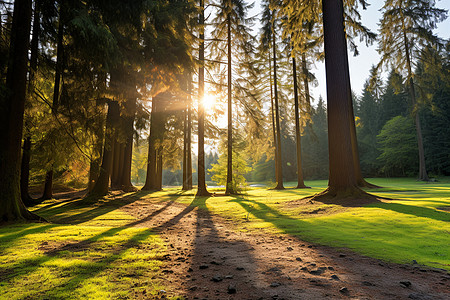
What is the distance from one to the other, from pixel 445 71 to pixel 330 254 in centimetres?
2692

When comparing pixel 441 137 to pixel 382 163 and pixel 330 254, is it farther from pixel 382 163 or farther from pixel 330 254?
pixel 330 254

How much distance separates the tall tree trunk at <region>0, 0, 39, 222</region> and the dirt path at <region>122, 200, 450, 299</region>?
175 inches

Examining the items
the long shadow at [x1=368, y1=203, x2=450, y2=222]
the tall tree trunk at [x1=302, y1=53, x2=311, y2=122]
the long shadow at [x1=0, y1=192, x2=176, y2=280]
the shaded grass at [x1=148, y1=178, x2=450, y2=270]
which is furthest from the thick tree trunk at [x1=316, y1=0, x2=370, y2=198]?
the tall tree trunk at [x1=302, y1=53, x2=311, y2=122]

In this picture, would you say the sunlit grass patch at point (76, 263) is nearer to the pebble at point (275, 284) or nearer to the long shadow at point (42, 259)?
the long shadow at point (42, 259)

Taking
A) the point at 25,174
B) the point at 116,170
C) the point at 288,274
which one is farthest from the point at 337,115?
the point at 116,170

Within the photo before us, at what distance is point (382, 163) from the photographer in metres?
42.1

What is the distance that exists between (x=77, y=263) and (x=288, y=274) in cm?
262

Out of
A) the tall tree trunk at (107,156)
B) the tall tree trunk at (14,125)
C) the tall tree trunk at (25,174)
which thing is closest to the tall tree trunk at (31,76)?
the tall tree trunk at (25,174)

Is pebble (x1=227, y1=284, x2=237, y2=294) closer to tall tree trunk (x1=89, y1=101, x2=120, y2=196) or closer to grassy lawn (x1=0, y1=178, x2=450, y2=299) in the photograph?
grassy lawn (x1=0, y1=178, x2=450, y2=299)

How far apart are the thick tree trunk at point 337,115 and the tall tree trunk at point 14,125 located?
9.07 metres

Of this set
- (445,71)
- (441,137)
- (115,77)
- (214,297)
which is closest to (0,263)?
(214,297)

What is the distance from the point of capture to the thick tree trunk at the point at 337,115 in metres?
8.09

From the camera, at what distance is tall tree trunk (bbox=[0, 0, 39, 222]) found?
221 inches

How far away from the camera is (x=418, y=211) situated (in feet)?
19.1
